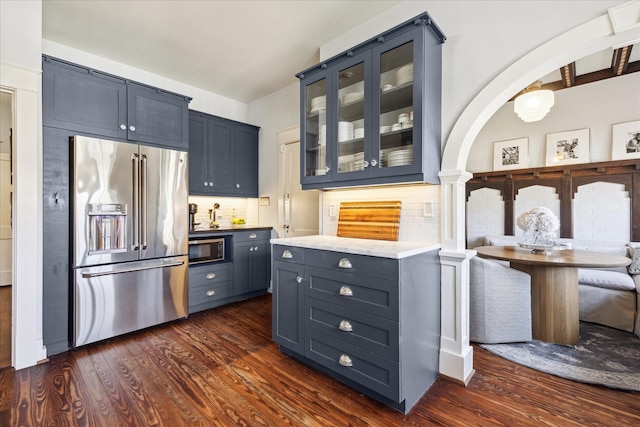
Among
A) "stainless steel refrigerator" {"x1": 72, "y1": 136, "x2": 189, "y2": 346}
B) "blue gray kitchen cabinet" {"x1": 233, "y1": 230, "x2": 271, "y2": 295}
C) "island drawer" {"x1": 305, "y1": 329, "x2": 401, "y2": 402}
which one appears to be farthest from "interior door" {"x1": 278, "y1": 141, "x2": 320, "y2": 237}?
"island drawer" {"x1": 305, "y1": 329, "x2": 401, "y2": 402}

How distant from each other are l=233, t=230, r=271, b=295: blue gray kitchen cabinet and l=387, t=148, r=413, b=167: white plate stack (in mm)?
2387

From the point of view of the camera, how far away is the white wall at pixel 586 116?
3660 millimetres

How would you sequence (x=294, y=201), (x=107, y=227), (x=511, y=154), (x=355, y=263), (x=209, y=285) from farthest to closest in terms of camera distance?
(x=511, y=154)
(x=294, y=201)
(x=209, y=285)
(x=107, y=227)
(x=355, y=263)

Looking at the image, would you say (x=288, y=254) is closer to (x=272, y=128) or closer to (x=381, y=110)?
(x=381, y=110)

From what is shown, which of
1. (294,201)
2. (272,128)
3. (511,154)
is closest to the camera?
(294,201)

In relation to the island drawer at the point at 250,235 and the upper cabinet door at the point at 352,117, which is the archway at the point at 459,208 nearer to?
the upper cabinet door at the point at 352,117

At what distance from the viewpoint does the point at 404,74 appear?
207cm

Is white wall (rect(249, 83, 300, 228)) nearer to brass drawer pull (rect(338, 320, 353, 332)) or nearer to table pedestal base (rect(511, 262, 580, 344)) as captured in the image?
brass drawer pull (rect(338, 320, 353, 332))

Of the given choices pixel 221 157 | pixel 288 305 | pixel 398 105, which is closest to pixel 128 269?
pixel 288 305

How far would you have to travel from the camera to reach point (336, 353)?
1.99 meters

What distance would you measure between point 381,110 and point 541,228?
213cm

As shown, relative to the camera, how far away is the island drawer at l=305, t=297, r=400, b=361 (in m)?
1.71

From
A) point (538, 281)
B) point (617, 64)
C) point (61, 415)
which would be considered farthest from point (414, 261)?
point (617, 64)

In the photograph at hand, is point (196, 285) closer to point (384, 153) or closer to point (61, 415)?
point (61, 415)
